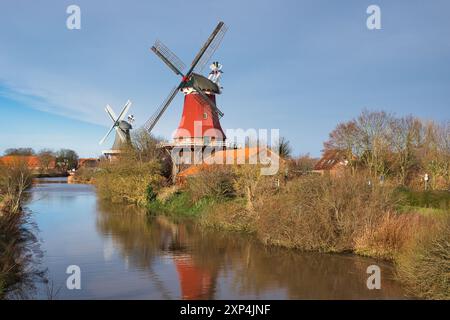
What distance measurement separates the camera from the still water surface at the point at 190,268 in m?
9.63

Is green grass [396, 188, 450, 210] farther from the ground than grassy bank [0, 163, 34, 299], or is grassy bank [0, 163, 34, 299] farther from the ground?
green grass [396, 188, 450, 210]

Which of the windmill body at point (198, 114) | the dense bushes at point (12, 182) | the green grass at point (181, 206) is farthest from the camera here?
the windmill body at point (198, 114)

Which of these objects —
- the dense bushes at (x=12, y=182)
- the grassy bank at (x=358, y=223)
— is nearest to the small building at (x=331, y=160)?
the grassy bank at (x=358, y=223)

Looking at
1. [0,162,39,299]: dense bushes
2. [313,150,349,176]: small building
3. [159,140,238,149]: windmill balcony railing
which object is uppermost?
[159,140,238,149]: windmill balcony railing

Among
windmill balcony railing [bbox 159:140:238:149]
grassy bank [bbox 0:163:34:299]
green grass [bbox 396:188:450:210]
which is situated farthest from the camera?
windmill balcony railing [bbox 159:140:238:149]

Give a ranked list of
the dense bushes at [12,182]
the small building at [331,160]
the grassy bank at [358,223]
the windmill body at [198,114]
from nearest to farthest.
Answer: the grassy bank at [358,223]
the dense bushes at [12,182]
the small building at [331,160]
the windmill body at [198,114]

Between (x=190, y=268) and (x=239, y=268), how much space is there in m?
1.32

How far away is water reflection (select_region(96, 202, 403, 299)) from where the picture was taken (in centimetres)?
970

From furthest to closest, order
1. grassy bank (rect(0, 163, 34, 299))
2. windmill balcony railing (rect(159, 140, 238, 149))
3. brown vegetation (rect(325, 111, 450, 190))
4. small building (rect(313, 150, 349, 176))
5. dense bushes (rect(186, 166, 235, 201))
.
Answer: small building (rect(313, 150, 349, 176))
windmill balcony railing (rect(159, 140, 238, 149))
brown vegetation (rect(325, 111, 450, 190))
dense bushes (rect(186, 166, 235, 201))
grassy bank (rect(0, 163, 34, 299))

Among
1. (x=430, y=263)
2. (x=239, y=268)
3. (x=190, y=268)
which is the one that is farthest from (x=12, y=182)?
(x=430, y=263)

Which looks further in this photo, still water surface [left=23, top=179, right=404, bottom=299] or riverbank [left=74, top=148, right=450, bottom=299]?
still water surface [left=23, top=179, right=404, bottom=299]

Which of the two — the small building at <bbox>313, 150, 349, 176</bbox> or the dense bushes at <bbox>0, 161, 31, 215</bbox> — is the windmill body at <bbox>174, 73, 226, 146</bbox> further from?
the dense bushes at <bbox>0, 161, 31, 215</bbox>

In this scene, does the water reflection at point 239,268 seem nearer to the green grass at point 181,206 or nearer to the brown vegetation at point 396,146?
the green grass at point 181,206

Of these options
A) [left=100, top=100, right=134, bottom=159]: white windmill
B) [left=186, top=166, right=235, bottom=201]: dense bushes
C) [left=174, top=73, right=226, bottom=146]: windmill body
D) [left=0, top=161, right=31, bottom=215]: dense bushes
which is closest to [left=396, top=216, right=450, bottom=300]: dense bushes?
[left=186, top=166, right=235, bottom=201]: dense bushes
